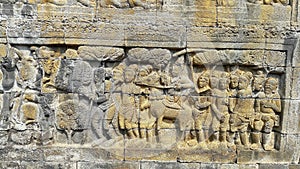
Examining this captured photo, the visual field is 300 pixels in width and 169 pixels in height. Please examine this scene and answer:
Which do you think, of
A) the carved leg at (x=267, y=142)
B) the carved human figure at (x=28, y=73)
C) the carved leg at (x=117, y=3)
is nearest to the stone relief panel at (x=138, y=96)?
the carved human figure at (x=28, y=73)

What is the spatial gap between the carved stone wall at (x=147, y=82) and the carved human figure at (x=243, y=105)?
15mm

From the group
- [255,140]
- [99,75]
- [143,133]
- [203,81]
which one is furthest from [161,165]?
[99,75]

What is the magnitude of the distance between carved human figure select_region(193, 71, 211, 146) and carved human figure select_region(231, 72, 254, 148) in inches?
16.4

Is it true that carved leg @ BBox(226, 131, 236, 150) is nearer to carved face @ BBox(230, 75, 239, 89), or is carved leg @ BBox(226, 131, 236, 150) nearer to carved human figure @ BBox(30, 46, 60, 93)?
carved face @ BBox(230, 75, 239, 89)

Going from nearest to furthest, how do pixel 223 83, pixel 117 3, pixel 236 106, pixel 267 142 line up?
pixel 117 3, pixel 223 83, pixel 236 106, pixel 267 142

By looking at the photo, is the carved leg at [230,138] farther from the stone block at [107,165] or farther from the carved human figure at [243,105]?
the stone block at [107,165]

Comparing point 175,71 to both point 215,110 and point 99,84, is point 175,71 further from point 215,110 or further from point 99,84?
point 99,84

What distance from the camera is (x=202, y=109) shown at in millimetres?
6379

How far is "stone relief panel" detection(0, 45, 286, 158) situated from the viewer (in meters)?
6.22

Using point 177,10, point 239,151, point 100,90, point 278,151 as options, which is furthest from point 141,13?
A: point 278,151

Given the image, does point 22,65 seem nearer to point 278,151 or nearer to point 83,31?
point 83,31

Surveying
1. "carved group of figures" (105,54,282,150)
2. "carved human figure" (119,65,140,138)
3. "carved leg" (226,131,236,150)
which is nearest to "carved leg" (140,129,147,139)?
"carved group of figures" (105,54,282,150)

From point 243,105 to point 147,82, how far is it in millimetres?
1450

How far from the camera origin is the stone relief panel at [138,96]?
245 inches
